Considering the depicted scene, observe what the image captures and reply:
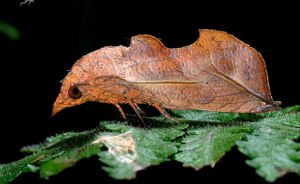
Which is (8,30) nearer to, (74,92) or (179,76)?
(74,92)

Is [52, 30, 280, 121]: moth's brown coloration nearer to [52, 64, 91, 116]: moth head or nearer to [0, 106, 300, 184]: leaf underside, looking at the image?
[52, 64, 91, 116]: moth head

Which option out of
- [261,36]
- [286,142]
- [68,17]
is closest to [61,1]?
[68,17]

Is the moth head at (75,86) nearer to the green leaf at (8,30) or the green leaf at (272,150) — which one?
the green leaf at (272,150)

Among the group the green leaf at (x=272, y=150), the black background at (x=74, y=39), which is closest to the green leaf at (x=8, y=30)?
the black background at (x=74, y=39)

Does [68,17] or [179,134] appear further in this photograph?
[68,17]

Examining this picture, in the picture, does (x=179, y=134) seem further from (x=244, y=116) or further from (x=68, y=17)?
(x=68, y=17)

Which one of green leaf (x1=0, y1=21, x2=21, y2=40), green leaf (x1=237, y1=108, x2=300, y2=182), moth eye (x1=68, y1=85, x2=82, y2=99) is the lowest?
green leaf (x1=237, y1=108, x2=300, y2=182)

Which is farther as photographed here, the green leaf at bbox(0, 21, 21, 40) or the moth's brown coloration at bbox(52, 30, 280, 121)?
the green leaf at bbox(0, 21, 21, 40)

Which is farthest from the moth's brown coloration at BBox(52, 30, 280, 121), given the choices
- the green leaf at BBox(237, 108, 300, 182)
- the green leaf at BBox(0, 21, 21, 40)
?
the green leaf at BBox(0, 21, 21, 40)
